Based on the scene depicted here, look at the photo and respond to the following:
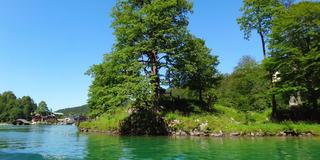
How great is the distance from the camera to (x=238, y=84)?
5588 centimetres

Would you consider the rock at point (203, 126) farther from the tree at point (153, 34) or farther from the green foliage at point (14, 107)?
the green foliage at point (14, 107)

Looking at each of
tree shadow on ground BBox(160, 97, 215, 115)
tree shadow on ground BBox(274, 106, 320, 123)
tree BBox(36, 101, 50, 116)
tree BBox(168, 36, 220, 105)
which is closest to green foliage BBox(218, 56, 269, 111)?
tree BBox(168, 36, 220, 105)

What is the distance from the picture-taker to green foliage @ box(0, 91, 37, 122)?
163725 millimetres

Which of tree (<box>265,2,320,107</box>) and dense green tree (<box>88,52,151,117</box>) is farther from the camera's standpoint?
tree (<box>265,2,320,107</box>)

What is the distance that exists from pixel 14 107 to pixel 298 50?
543ft

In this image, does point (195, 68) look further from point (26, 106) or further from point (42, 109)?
point (42, 109)

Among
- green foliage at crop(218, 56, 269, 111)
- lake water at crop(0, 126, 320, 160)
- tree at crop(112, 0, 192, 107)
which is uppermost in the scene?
tree at crop(112, 0, 192, 107)

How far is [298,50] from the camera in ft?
108

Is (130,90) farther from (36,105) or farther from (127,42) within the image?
(36,105)

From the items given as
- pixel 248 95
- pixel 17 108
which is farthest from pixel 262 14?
pixel 17 108

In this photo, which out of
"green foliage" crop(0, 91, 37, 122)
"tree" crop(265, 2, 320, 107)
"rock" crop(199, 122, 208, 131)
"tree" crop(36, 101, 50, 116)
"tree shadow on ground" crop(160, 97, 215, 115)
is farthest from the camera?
"tree" crop(36, 101, 50, 116)

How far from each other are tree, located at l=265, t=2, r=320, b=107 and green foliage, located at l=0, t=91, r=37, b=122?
15503 centimetres

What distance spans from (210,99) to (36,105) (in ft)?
565

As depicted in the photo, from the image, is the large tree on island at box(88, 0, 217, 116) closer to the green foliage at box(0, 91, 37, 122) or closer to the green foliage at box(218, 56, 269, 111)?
the green foliage at box(218, 56, 269, 111)
